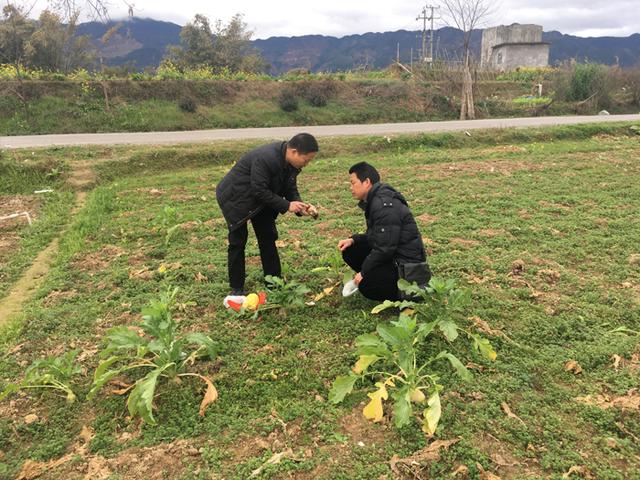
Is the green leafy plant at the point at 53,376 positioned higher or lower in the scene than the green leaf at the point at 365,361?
lower

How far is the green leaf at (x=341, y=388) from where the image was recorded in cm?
304

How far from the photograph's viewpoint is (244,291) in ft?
15.9

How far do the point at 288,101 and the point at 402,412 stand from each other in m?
20.8

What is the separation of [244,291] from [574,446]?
10.3ft

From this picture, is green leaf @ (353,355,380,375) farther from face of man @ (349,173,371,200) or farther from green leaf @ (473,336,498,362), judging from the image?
face of man @ (349,173,371,200)

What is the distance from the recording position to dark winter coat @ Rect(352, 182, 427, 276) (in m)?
3.88

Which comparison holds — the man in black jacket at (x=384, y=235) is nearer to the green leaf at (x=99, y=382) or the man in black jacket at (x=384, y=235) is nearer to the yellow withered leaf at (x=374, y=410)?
the yellow withered leaf at (x=374, y=410)

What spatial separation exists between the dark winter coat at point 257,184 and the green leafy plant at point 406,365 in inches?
54.9

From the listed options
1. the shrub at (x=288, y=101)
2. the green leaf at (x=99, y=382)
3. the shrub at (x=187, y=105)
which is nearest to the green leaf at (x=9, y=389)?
the green leaf at (x=99, y=382)

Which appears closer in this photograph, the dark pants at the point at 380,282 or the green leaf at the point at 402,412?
the green leaf at the point at 402,412

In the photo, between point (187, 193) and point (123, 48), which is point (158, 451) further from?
point (123, 48)

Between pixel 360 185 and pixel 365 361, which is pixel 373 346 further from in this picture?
pixel 360 185

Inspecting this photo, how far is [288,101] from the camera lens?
2208 cm

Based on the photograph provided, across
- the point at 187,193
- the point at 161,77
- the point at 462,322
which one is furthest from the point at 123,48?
the point at 462,322
